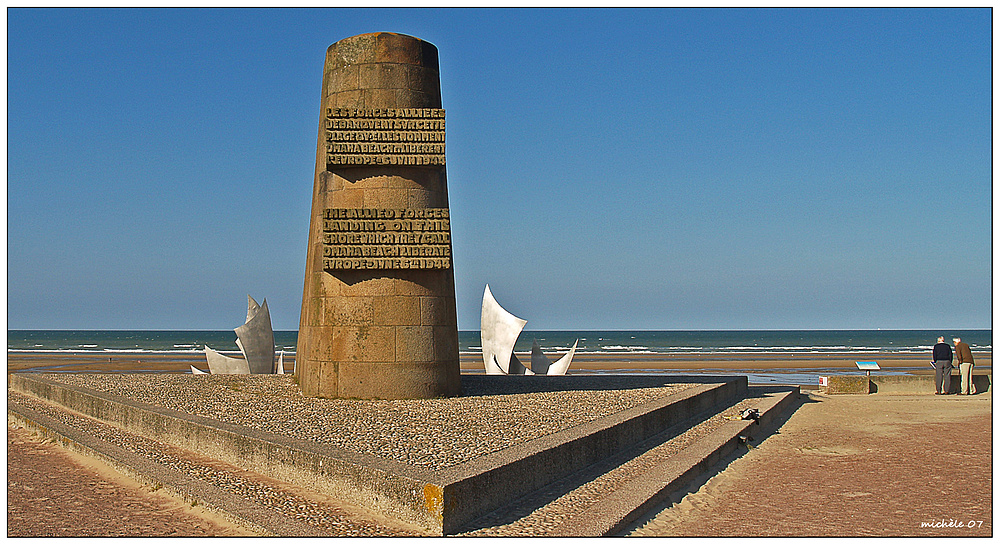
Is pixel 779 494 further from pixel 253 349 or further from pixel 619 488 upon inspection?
pixel 253 349

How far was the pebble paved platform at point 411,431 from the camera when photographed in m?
5.77

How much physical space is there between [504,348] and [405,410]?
1168 cm

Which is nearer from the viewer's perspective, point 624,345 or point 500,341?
point 500,341

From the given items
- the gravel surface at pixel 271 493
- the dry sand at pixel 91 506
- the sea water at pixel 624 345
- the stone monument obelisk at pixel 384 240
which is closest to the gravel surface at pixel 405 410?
the stone monument obelisk at pixel 384 240

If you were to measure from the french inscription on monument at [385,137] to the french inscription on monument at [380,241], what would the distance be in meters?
0.69

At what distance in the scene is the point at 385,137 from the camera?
429 inches

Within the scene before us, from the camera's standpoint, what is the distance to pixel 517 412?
969cm

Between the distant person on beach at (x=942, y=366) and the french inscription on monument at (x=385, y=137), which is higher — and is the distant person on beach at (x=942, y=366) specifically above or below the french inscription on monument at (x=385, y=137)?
below

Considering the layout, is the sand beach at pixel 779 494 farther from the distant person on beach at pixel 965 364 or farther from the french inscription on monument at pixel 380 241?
the distant person on beach at pixel 965 364

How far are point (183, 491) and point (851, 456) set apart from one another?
22.7ft

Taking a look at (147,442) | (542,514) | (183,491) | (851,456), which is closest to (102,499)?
(183,491)

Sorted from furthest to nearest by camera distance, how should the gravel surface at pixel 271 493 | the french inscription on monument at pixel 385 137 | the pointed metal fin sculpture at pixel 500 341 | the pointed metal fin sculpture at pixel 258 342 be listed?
the pointed metal fin sculpture at pixel 500 341, the pointed metal fin sculpture at pixel 258 342, the french inscription on monument at pixel 385 137, the gravel surface at pixel 271 493

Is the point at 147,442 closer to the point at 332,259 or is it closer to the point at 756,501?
the point at 332,259

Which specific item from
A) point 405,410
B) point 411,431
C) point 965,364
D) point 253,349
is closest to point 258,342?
point 253,349
